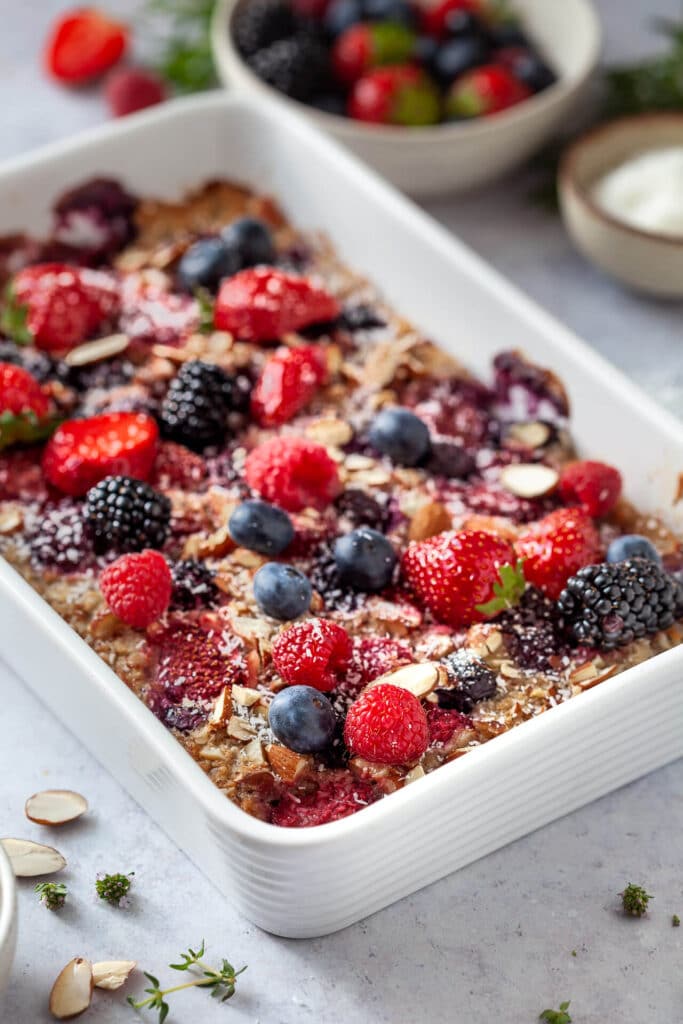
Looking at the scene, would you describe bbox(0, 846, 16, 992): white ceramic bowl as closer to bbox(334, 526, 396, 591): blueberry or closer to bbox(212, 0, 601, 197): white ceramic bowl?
bbox(334, 526, 396, 591): blueberry

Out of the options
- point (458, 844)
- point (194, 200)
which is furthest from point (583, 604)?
point (194, 200)

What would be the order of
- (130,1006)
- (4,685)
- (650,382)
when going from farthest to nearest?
Result: (650,382) → (4,685) → (130,1006)

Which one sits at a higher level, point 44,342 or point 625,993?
point 44,342

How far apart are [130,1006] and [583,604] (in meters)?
0.81

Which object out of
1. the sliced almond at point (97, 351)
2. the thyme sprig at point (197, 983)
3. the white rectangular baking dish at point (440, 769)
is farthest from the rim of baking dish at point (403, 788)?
the sliced almond at point (97, 351)

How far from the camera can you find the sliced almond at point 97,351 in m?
2.50

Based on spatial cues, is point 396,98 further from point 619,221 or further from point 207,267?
point 207,267

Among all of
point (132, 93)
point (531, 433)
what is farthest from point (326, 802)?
point (132, 93)

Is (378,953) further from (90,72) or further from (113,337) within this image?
(90,72)

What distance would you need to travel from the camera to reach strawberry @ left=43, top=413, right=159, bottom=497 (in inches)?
89.6

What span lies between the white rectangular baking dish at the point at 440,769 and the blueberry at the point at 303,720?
15 cm

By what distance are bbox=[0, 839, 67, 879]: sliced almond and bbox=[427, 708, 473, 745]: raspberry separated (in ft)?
1.76

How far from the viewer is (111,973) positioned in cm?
183

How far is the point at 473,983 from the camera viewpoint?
1.85 m
